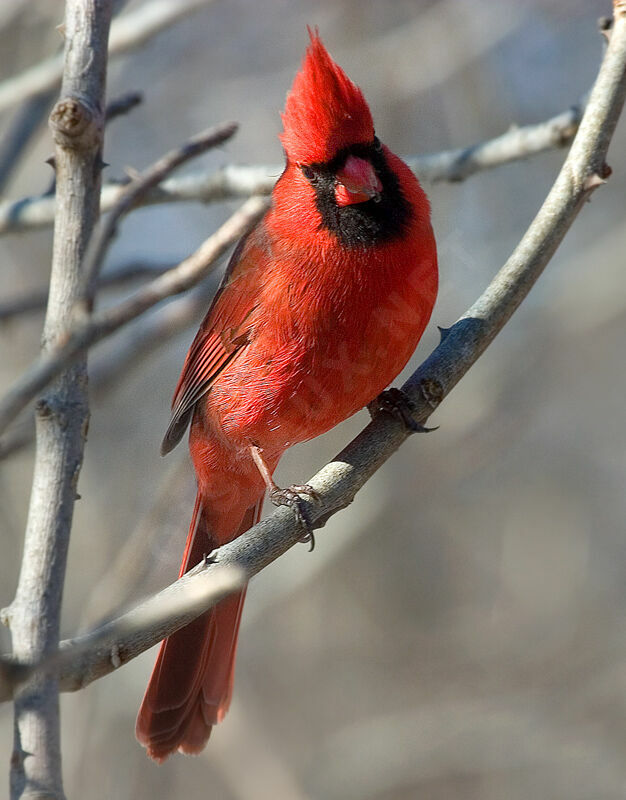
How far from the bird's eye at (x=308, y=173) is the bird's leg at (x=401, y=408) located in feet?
1.79

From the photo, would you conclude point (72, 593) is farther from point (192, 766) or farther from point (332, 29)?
point (332, 29)

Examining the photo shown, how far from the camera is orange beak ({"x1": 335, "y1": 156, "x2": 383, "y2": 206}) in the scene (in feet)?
7.52

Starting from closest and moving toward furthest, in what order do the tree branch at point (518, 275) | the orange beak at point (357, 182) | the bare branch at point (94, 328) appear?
the bare branch at point (94, 328), the tree branch at point (518, 275), the orange beak at point (357, 182)

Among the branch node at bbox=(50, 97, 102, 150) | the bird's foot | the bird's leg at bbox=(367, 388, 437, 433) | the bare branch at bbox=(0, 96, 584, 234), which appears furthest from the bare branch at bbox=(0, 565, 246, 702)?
the bare branch at bbox=(0, 96, 584, 234)

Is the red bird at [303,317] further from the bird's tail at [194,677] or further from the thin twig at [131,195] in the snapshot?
the thin twig at [131,195]

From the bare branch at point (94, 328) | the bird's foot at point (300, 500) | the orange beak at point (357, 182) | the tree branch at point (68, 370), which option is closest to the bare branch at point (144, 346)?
the tree branch at point (68, 370)

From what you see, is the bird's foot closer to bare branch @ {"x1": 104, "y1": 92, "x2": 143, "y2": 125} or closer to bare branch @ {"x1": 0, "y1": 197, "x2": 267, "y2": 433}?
bare branch @ {"x1": 0, "y1": 197, "x2": 267, "y2": 433}

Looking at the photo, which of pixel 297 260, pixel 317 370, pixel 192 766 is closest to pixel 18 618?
pixel 317 370

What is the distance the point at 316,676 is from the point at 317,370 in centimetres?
346

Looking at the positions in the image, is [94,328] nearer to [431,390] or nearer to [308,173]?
[431,390]

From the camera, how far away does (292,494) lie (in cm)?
217

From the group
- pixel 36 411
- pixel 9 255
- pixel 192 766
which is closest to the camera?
pixel 36 411

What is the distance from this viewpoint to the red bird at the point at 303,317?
2316 millimetres

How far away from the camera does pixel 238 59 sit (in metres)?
5.90
